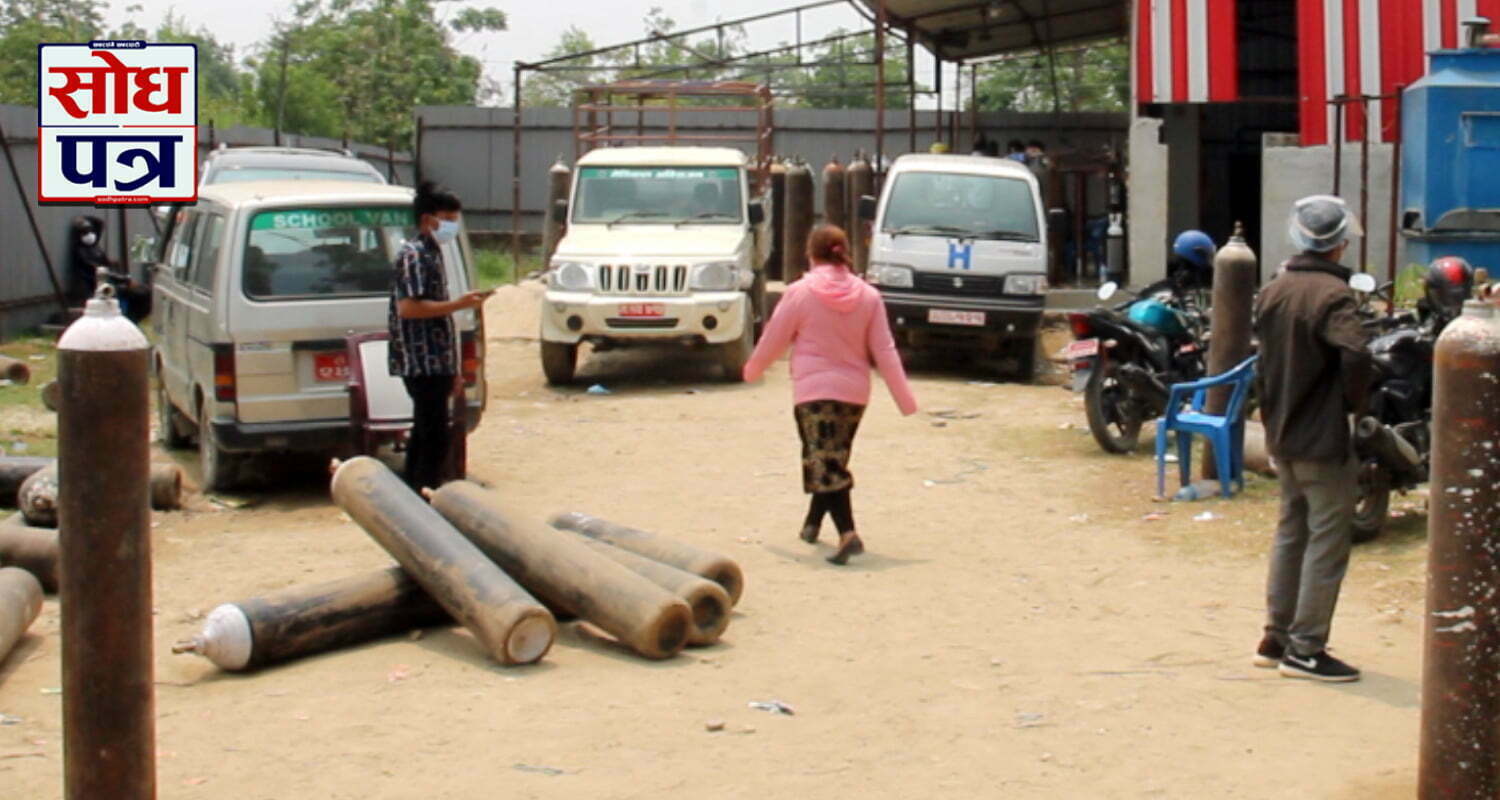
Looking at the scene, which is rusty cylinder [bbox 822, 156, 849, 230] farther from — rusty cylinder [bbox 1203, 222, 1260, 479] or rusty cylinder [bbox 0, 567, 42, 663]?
rusty cylinder [bbox 0, 567, 42, 663]

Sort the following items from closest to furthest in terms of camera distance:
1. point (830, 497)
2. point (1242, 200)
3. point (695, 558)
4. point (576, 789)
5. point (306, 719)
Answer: point (576, 789) < point (306, 719) < point (695, 558) < point (830, 497) < point (1242, 200)

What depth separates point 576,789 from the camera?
5785mm

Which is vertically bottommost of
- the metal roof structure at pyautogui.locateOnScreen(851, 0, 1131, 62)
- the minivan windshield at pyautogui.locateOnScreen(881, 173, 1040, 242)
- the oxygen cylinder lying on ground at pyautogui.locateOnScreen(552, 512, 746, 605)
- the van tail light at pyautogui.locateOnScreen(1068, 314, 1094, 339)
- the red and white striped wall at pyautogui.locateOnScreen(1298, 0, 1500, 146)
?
the oxygen cylinder lying on ground at pyautogui.locateOnScreen(552, 512, 746, 605)

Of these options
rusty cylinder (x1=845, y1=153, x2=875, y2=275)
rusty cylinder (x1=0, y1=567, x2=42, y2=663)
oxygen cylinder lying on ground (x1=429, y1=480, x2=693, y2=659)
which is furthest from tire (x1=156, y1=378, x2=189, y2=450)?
rusty cylinder (x1=845, y1=153, x2=875, y2=275)

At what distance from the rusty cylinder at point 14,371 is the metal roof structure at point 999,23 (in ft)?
39.7

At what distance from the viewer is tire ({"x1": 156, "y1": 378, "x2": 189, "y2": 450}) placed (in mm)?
13141

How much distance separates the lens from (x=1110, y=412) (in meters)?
13.0

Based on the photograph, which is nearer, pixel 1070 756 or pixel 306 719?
pixel 1070 756

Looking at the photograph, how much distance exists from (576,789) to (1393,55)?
1675cm

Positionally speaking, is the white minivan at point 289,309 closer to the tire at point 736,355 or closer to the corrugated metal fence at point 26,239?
the tire at point 736,355

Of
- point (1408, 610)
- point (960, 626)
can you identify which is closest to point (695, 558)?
point (960, 626)

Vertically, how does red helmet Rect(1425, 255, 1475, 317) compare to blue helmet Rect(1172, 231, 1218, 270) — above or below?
below

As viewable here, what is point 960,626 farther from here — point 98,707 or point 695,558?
point 98,707

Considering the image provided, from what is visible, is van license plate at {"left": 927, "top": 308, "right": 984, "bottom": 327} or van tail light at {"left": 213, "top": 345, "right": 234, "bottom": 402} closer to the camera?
van tail light at {"left": 213, "top": 345, "right": 234, "bottom": 402}
